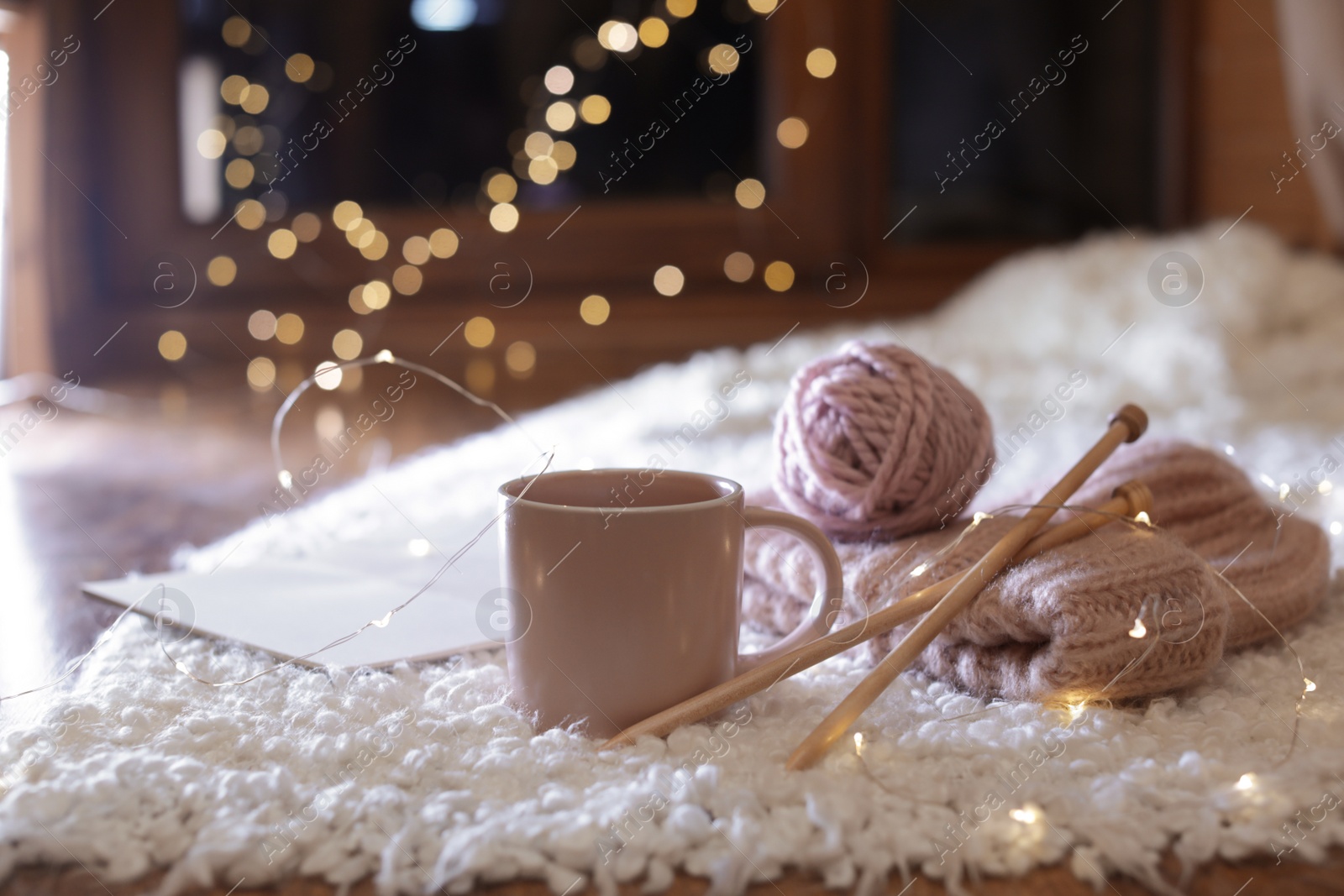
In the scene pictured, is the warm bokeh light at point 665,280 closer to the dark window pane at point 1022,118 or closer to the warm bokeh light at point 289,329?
the dark window pane at point 1022,118

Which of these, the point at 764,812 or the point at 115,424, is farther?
the point at 115,424

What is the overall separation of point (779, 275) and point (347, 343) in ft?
2.75

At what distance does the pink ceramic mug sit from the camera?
1.43 feet

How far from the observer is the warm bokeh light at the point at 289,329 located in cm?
205

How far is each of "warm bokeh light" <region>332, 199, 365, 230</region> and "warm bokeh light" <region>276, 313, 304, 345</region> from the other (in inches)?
8.1

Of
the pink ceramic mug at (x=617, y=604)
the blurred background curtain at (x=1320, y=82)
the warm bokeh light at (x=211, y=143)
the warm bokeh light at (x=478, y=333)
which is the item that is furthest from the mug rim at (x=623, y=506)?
the warm bokeh light at (x=211, y=143)

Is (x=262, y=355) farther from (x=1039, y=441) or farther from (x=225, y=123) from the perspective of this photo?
(x=1039, y=441)

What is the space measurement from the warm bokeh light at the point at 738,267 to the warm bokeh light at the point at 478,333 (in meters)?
0.47

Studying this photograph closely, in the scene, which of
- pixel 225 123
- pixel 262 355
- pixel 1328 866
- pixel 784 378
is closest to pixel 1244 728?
pixel 1328 866

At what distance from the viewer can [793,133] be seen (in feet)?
6.93

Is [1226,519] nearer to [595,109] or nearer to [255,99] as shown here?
[595,109]

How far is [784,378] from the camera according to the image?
1.39 metres

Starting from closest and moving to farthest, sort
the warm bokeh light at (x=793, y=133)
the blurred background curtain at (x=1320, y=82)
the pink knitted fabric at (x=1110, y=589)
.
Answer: the pink knitted fabric at (x=1110, y=589) → the blurred background curtain at (x=1320, y=82) → the warm bokeh light at (x=793, y=133)

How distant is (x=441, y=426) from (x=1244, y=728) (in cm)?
108
